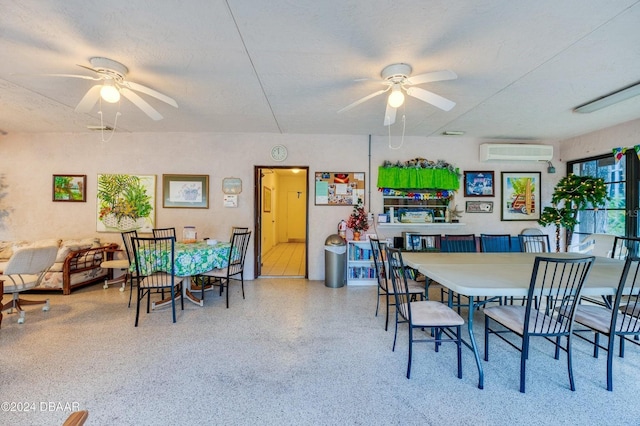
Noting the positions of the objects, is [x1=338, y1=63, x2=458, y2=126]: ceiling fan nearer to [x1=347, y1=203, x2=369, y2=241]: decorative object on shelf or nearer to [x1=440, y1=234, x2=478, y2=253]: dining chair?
[x1=440, y1=234, x2=478, y2=253]: dining chair

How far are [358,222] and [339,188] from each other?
736mm

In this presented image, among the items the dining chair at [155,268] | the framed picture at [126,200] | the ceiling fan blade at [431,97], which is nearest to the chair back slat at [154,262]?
the dining chair at [155,268]

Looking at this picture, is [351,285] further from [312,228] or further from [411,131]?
[411,131]

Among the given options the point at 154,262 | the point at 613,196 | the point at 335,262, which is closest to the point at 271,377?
the point at 154,262

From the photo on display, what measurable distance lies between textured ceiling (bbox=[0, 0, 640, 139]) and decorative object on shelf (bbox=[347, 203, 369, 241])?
66.4 inches

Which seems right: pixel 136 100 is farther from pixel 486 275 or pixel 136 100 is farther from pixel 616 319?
pixel 616 319

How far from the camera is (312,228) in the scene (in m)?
5.05

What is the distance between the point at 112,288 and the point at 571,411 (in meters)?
5.65

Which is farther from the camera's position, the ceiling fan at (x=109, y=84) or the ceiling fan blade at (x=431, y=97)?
the ceiling fan blade at (x=431, y=97)

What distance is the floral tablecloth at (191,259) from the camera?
3287 millimetres

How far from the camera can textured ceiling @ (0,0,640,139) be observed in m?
1.87

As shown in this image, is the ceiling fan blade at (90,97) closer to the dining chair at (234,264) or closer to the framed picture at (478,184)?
the dining chair at (234,264)

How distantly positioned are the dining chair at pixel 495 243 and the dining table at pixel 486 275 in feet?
2.02

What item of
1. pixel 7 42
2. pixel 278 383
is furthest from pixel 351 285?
pixel 7 42
